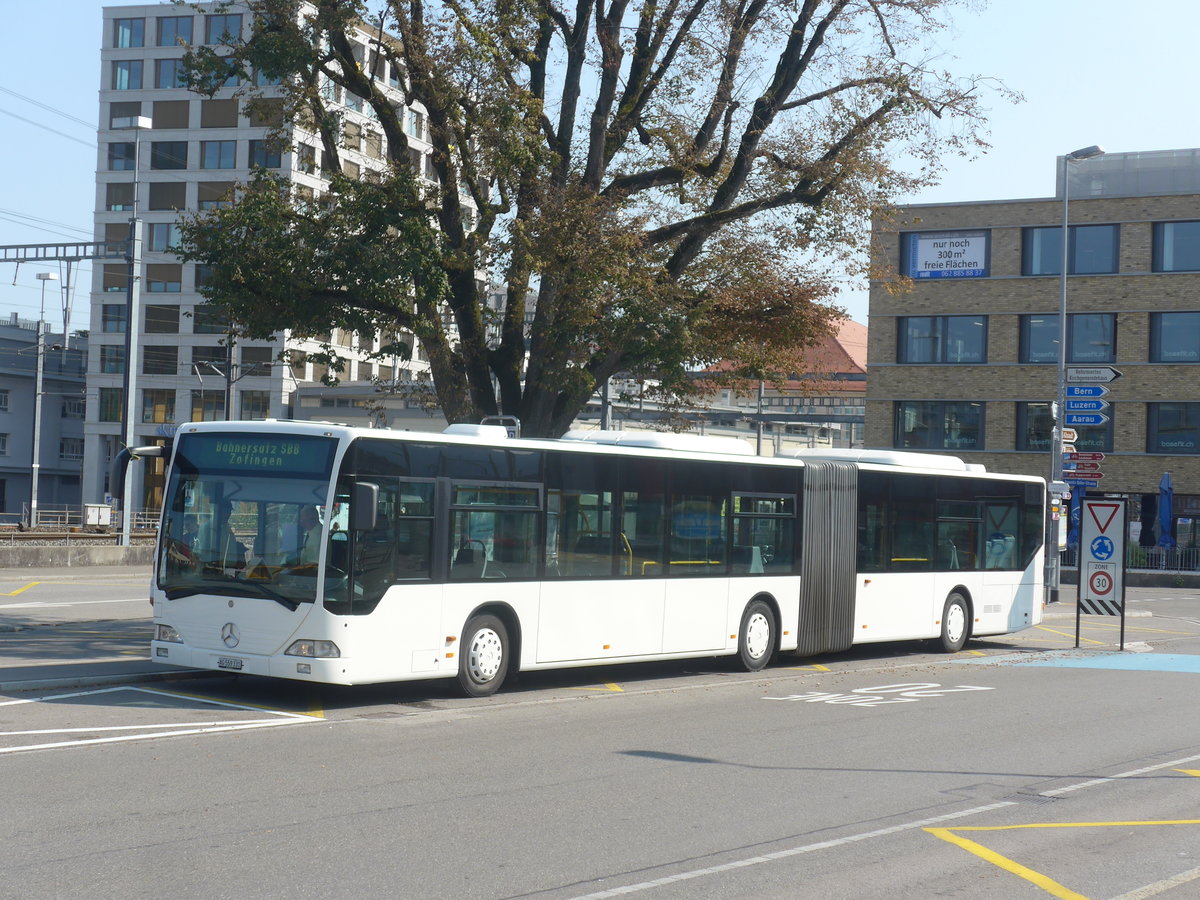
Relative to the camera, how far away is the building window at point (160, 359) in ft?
251

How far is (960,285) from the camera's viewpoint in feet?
181

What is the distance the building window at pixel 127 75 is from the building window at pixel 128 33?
974 mm

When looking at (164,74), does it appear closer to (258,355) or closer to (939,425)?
(258,355)

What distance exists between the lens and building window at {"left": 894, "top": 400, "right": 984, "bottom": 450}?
181 feet

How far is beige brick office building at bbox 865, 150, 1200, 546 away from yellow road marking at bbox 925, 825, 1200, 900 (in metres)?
43.7

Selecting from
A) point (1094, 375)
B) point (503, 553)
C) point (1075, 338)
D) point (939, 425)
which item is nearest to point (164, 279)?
point (939, 425)

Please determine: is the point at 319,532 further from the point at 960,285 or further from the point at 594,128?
the point at 960,285

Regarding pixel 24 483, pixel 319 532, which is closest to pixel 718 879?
pixel 319 532

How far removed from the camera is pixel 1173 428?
52219 mm

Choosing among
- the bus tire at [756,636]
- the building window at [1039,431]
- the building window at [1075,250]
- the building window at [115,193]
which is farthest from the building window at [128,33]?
the bus tire at [756,636]

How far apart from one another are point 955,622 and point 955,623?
2 centimetres

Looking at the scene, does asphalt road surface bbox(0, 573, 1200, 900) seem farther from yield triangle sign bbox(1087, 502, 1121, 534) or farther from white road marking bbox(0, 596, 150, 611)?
white road marking bbox(0, 596, 150, 611)

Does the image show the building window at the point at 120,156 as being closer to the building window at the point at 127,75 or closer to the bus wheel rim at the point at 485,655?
the building window at the point at 127,75

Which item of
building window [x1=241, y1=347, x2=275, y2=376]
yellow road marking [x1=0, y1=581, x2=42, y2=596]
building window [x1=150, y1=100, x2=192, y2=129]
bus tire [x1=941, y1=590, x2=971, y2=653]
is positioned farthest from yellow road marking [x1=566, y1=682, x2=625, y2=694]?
building window [x1=150, y1=100, x2=192, y2=129]
